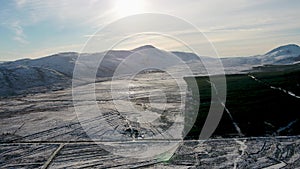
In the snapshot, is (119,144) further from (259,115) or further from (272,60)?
(272,60)

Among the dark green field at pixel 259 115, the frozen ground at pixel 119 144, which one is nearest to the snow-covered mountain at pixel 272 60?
the dark green field at pixel 259 115

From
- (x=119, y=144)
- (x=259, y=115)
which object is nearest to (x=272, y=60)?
(x=259, y=115)

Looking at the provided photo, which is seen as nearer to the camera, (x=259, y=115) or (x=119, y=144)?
(x=119, y=144)

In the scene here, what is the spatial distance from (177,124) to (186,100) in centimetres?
1005

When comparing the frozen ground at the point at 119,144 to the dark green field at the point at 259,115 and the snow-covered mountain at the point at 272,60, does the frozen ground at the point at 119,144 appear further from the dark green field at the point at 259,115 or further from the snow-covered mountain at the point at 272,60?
the snow-covered mountain at the point at 272,60

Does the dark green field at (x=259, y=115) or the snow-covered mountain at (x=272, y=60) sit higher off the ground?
the snow-covered mountain at (x=272, y=60)

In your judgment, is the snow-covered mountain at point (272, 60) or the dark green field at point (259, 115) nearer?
the dark green field at point (259, 115)

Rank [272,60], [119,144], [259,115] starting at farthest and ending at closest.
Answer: [272,60]
[259,115]
[119,144]

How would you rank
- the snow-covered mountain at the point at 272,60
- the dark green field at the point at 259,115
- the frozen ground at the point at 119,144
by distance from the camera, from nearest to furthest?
1. the frozen ground at the point at 119,144
2. the dark green field at the point at 259,115
3. the snow-covered mountain at the point at 272,60

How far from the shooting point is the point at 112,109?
28812 mm

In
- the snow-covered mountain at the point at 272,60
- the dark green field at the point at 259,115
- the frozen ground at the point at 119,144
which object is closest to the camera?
the frozen ground at the point at 119,144

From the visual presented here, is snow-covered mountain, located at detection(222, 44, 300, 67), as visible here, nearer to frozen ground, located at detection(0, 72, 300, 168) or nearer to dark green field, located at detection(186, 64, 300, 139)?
dark green field, located at detection(186, 64, 300, 139)

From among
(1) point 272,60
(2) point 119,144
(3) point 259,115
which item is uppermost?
(1) point 272,60

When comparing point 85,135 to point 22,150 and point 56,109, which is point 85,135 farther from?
point 56,109
